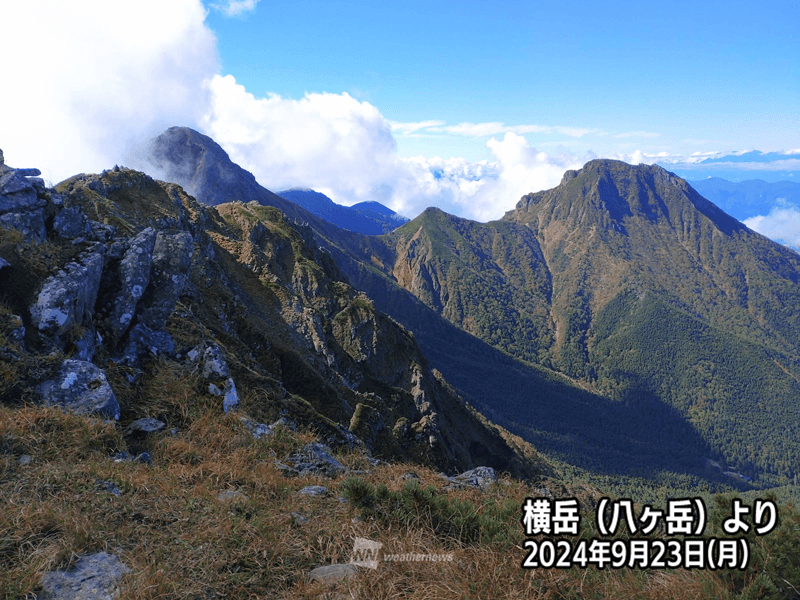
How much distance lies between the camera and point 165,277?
551 inches

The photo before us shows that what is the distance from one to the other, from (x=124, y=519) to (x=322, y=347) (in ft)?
137

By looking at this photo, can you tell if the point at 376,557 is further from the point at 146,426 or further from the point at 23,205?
the point at 23,205

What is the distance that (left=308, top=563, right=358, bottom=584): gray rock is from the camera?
217 inches

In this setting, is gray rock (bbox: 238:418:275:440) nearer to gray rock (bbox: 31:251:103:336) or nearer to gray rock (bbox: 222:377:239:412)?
gray rock (bbox: 222:377:239:412)

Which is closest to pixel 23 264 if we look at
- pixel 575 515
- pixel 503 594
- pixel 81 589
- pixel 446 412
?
pixel 81 589

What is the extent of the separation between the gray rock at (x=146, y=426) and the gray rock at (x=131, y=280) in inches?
149

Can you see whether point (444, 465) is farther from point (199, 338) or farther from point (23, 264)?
point (23, 264)

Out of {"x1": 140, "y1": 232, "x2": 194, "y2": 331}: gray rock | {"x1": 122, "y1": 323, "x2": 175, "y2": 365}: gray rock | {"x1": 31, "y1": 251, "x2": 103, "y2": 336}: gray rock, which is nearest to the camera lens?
{"x1": 31, "y1": 251, "x2": 103, "y2": 336}: gray rock

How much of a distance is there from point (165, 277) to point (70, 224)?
3.28 m

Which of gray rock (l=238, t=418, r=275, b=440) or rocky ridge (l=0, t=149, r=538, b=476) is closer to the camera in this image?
rocky ridge (l=0, t=149, r=538, b=476)

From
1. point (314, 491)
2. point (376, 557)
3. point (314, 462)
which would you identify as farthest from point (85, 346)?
point (376, 557)

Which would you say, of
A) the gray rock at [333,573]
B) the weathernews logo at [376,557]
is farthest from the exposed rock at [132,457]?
the weathernews logo at [376,557]

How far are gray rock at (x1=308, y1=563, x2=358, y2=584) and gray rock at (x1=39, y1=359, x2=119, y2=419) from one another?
20.5 feet

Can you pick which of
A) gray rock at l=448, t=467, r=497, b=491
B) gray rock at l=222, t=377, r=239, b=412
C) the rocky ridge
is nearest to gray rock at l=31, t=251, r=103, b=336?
the rocky ridge
